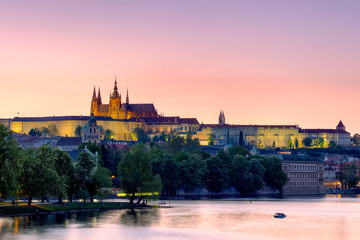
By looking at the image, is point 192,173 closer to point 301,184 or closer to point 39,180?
point 301,184

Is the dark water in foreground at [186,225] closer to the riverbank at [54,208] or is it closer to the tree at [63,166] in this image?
the riverbank at [54,208]

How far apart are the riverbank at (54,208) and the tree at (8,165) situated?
5.37m

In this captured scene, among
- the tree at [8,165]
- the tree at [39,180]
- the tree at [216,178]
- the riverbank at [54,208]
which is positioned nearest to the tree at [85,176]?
the riverbank at [54,208]

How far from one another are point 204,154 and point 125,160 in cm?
8592

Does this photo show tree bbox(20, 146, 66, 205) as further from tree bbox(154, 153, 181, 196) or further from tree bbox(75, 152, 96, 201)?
tree bbox(154, 153, 181, 196)

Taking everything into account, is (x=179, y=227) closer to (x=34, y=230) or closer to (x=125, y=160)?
(x=34, y=230)

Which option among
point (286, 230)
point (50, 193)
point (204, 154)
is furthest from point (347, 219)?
point (204, 154)

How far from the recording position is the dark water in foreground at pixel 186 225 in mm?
76125

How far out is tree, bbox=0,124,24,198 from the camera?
81.1 m

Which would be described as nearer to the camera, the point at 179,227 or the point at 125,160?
the point at 179,227

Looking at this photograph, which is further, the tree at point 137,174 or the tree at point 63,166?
the tree at point 137,174

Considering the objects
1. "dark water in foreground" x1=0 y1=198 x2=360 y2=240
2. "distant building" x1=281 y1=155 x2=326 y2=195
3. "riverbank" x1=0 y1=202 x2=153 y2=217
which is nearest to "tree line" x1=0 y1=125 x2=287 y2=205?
"riverbank" x1=0 y1=202 x2=153 y2=217

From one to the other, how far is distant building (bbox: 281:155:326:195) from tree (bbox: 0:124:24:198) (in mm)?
103602

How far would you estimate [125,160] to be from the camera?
108688 mm
